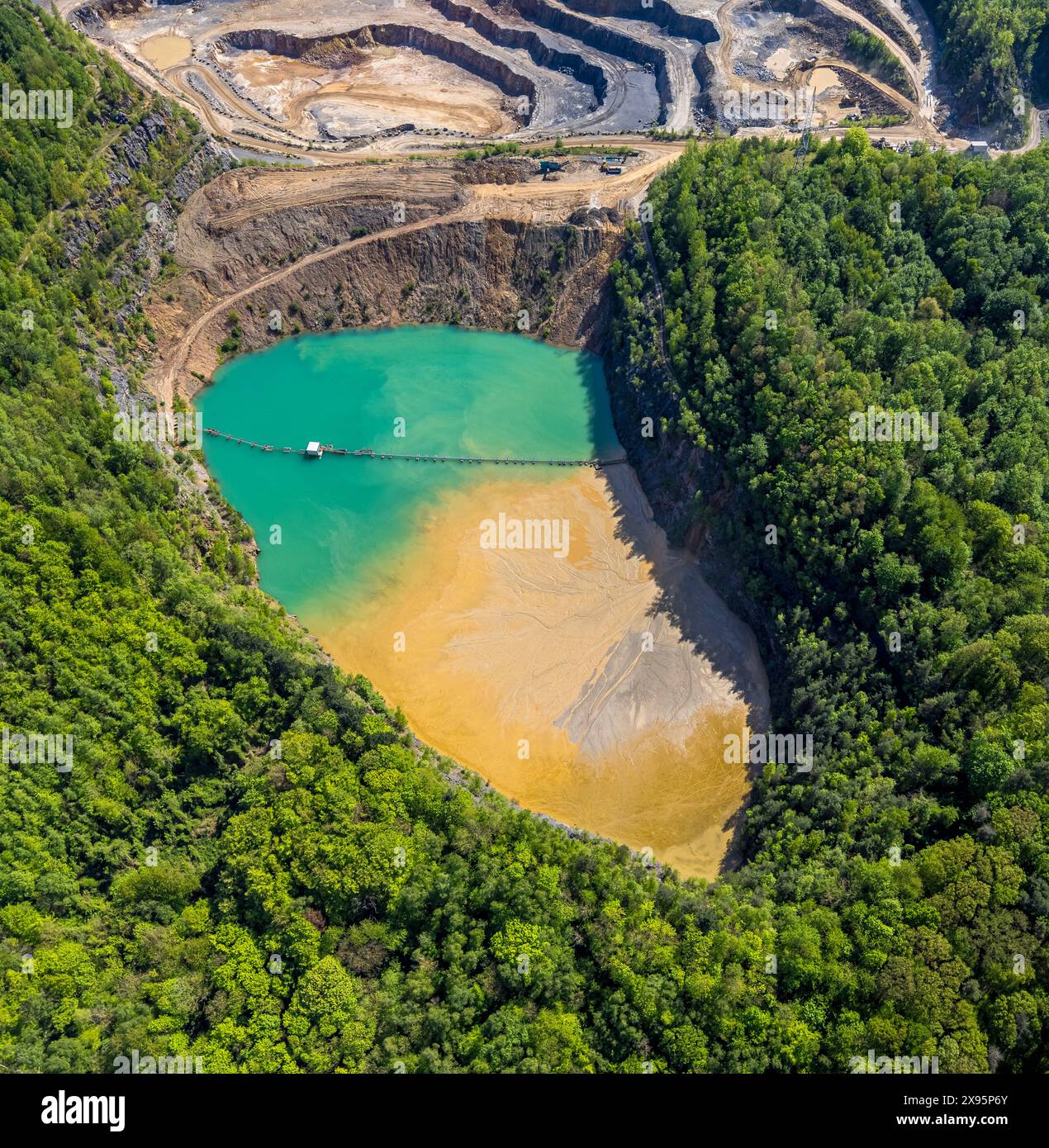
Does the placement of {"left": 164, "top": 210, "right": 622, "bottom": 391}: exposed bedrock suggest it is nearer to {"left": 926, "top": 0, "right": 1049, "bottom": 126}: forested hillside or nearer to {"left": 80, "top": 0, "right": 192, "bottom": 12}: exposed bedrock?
{"left": 926, "top": 0, "right": 1049, "bottom": 126}: forested hillside

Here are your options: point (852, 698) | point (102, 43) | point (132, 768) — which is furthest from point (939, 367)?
point (102, 43)

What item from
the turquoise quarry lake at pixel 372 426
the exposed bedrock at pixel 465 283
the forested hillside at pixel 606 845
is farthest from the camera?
the exposed bedrock at pixel 465 283

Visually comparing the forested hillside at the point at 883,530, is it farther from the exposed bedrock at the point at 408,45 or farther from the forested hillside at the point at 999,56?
the exposed bedrock at the point at 408,45

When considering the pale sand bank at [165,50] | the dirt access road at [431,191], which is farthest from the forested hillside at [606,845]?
the pale sand bank at [165,50]

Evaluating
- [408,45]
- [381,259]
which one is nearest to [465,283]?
[381,259]

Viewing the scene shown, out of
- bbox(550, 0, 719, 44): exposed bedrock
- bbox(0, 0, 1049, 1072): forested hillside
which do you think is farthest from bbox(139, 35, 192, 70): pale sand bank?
bbox(550, 0, 719, 44): exposed bedrock

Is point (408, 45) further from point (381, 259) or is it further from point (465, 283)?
point (465, 283)
